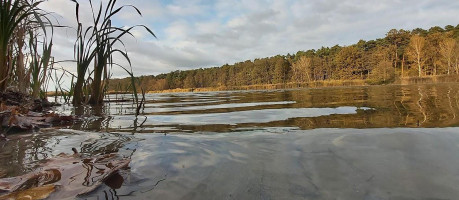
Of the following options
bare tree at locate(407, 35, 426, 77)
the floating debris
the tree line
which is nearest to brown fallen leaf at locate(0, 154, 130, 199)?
the floating debris

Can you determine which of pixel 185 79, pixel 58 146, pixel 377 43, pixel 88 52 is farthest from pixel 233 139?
pixel 185 79

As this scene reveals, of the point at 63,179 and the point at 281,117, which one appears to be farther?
the point at 281,117

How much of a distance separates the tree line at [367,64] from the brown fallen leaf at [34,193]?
2617 centimetres

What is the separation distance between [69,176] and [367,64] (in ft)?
210

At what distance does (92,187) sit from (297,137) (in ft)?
3.64

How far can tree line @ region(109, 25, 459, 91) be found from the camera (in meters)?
43.3

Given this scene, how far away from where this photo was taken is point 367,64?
56.2 meters

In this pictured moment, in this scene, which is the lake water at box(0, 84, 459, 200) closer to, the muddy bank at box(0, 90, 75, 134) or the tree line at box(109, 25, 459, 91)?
the muddy bank at box(0, 90, 75, 134)

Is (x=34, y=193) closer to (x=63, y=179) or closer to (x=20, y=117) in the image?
(x=63, y=179)

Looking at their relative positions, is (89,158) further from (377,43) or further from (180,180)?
(377,43)

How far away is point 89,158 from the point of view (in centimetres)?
112

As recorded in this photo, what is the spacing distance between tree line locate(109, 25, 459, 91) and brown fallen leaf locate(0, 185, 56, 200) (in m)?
26.2

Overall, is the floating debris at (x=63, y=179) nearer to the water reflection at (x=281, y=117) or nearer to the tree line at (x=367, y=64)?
the water reflection at (x=281, y=117)

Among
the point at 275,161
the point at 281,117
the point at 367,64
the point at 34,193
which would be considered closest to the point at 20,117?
the point at 34,193
